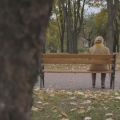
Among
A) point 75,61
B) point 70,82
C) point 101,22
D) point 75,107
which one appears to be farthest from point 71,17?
point 75,107

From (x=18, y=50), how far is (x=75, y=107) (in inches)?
213

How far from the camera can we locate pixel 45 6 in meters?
2.54

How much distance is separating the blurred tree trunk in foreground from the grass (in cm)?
446

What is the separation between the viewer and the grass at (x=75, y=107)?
7117 millimetres

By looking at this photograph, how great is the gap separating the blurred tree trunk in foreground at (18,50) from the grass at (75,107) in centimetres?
446

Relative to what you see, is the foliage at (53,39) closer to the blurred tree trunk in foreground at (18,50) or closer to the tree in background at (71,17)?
the tree in background at (71,17)

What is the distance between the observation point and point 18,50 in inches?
96.5

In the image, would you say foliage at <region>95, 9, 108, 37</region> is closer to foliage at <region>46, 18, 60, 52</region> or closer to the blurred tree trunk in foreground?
foliage at <region>46, 18, 60, 52</region>

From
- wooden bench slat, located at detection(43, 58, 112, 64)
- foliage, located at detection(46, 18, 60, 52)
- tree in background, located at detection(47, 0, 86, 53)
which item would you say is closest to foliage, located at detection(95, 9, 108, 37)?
foliage, located at detection(46, 18, 60, 52)

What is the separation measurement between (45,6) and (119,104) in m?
5.71

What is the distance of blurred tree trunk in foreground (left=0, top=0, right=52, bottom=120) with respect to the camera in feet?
7.93

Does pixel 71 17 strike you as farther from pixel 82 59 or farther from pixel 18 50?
pixel 18 50

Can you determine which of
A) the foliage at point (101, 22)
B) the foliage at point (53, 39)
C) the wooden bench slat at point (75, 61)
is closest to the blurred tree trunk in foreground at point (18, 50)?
the wooden bench slat at point (75, 61)

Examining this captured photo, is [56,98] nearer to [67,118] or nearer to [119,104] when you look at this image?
[119,104]
